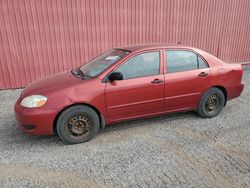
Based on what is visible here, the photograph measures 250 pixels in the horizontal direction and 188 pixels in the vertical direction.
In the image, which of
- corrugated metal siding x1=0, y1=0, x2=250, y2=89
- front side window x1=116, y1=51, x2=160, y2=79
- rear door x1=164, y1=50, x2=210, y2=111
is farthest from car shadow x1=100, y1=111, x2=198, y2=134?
corrugated metal siding x1=0, y1=0, x2=250, y2=89

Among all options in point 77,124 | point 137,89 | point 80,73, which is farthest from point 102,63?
point 77,124

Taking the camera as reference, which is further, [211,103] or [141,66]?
[211,103]

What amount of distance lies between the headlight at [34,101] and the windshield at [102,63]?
0.88 metres

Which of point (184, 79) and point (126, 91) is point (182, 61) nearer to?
point (184, 79)

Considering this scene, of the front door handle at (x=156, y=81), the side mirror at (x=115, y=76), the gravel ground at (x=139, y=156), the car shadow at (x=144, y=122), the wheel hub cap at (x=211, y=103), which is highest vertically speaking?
the side mirror at (x=115, y=76)

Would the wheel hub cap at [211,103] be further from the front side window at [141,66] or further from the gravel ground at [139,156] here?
the front side window at [141,66]

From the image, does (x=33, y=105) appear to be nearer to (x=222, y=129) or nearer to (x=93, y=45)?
(x=222, y=129)

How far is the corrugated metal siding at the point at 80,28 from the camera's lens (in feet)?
19.8

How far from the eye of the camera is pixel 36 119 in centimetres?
323

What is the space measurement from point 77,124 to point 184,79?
2.05 metres

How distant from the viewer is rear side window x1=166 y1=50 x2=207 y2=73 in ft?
13.0

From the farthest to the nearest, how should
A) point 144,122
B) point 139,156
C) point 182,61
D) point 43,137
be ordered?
point 144,122 → point 182,61 → point 43,137 → point 139,156

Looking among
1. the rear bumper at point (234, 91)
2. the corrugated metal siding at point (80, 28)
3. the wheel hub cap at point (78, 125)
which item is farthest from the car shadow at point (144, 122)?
the corrugated metal siding at point (80, 28)

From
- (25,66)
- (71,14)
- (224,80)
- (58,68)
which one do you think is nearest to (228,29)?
(224,80)
